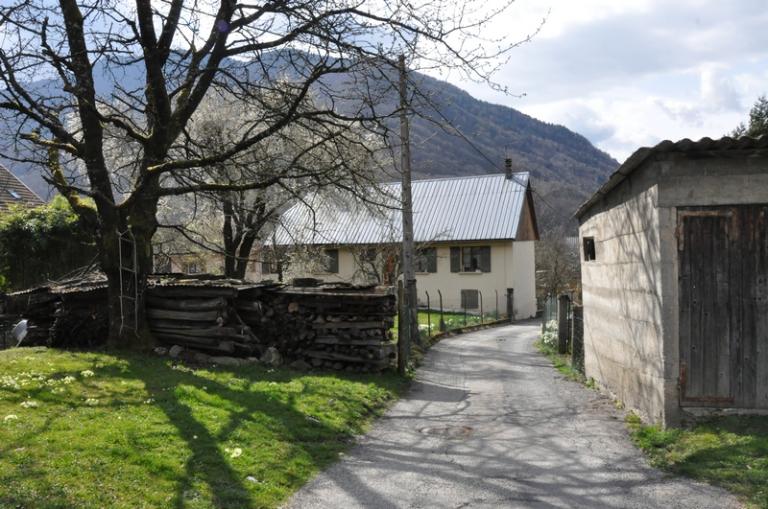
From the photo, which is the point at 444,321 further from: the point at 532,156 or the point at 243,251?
the point at 532,156

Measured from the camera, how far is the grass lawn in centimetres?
524

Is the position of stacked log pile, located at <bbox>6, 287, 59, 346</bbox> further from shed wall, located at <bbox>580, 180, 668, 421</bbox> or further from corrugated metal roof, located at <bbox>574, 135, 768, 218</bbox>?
corrugated metal roof, located at <bbox>574, 135, 768, 218</bbox>

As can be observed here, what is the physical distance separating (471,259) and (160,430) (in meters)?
30.8

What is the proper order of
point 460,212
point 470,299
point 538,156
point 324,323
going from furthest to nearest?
point 538,156 < point 460,212 < point 470,299 < point 324,323

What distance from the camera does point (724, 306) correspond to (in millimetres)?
7820

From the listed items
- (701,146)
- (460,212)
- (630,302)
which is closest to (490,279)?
(460,212)

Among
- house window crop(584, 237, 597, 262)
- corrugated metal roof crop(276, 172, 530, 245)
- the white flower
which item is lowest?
the white flower

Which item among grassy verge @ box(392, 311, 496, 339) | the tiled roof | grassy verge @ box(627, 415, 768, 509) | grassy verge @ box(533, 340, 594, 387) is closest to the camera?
grassy verge @ box(627, 415, 768, 509)

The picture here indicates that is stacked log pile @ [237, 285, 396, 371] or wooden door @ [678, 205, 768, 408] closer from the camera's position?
wooden door @ [678, 205, 768, 408]

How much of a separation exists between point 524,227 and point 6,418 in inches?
1326

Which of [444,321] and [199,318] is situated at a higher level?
[199,318]

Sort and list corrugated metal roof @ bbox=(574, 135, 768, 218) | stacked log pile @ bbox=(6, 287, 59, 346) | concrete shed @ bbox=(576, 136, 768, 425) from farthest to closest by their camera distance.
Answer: stacked log pile @ bbox=(6, 287, 59, 346) → concrete shed @ bbox=(576, 136, 768, 425) → corrugated metal roof @ bbox=(574, 135, 768, 218)

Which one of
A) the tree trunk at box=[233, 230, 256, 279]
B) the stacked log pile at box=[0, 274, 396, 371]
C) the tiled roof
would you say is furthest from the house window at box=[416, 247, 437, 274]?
the stacked log pile at box=[0, 274, 396, 371]

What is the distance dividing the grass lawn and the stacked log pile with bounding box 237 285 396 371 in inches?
53.8
